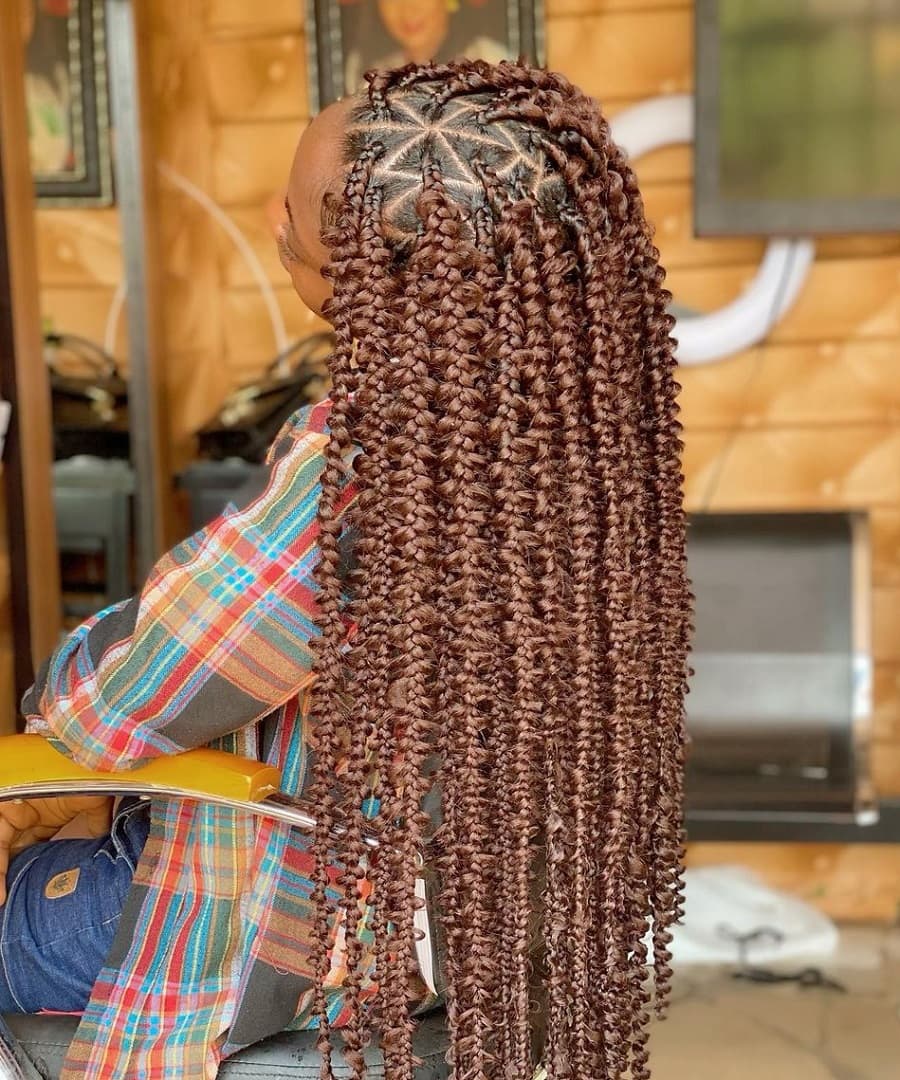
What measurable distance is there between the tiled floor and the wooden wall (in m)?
0.35

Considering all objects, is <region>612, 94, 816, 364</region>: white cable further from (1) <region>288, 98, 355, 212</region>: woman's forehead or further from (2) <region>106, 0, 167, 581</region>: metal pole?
(1) <region>288, 98, 355, 212</region>: woman's forehead

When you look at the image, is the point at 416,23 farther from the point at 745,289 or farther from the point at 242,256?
the point at 745,289

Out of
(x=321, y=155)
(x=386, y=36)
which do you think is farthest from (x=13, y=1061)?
(x=386, y=36)

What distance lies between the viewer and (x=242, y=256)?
2.91 m

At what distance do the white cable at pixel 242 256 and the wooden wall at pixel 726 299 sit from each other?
0.08 ft

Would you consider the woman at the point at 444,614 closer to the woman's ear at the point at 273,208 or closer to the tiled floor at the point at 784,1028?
the tiled floor at the point at 784,1028

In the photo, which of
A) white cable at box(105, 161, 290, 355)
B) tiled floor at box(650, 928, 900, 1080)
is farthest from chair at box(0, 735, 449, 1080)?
white cable at box(105, 161, 290, 355)

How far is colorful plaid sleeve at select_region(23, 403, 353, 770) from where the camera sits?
0.90 meters

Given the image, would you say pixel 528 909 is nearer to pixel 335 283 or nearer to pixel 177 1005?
pixel 177 1005

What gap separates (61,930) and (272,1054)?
8.3 inches

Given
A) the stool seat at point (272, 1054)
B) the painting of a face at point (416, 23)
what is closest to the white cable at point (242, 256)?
the painting of a face at point (416, 23)

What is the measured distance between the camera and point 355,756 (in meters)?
0.88

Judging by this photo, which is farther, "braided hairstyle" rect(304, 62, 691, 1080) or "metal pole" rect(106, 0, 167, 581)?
"metal pole" rect(106, 0, 167, 581)

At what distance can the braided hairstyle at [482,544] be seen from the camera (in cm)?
83
